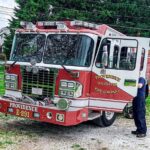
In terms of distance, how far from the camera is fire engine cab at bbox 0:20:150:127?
8.02m

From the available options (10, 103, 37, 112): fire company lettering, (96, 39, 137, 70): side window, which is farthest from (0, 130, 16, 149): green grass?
(96, 39, 137, 70): side window

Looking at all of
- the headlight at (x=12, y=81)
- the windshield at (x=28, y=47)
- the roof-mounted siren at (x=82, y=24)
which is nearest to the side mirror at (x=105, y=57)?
the roof-mounted siren at (x=82, y=24)

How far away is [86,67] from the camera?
810cm

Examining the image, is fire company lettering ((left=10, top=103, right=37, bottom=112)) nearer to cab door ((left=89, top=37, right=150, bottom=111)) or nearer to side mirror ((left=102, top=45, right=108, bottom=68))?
cab door ((left=89, top=37, right=150, bottom=111))

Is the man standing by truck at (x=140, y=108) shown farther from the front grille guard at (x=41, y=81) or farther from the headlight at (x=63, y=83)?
the front grille guard at (x=41, y=81)

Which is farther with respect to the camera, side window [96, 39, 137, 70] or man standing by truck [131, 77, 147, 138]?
man standing by truck [131, 77, 147, 138]

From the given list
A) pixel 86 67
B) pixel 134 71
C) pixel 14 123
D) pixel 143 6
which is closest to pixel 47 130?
pixel 14 123

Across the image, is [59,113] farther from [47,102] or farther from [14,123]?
[14,123]

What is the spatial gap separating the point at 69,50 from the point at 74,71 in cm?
58

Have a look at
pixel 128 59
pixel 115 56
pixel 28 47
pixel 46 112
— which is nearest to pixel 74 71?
pixel 46 112

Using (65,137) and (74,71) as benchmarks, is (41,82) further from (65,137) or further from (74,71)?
(65,137)

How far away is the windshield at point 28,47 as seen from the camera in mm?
8625

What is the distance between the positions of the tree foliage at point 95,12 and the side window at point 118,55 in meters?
17.5

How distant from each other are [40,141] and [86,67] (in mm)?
1887
